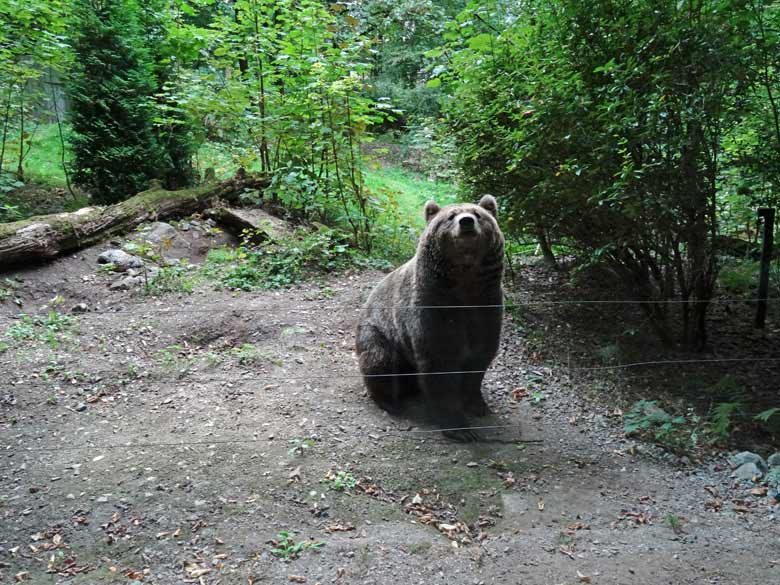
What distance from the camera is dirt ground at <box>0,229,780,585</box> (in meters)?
3.02

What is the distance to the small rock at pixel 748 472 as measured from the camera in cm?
394

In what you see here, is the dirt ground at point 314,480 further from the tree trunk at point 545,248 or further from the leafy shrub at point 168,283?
the tree trunk at point 545,248

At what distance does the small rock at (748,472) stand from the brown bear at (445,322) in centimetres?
183

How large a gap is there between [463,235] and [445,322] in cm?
74

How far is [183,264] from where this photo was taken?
25.1 ft

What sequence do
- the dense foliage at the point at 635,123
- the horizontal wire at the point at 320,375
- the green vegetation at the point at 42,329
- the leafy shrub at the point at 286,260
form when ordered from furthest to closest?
the leafy shrub at the point at 286,260 → the green vegetation at the point at 42,329 → the horizontal wire at the point at 320,375 → the dense foliage at the point at 635,123

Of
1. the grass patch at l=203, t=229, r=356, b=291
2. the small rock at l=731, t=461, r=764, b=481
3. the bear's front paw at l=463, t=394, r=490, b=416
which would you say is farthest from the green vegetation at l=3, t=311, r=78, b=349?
the small rock at l=731, t=461, r=764, b=481

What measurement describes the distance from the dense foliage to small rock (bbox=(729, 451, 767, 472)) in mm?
1282

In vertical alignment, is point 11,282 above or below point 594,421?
above

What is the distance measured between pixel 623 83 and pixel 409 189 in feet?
31.9

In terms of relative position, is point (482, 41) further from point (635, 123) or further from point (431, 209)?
point (431, 209)

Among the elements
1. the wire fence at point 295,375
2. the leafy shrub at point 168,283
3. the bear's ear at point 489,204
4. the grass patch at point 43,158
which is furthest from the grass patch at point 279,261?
the grass patch at point 43,158

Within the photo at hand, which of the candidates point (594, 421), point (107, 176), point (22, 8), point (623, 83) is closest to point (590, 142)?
point (623, 83)

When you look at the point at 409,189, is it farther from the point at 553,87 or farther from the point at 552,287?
the point at 553,87
